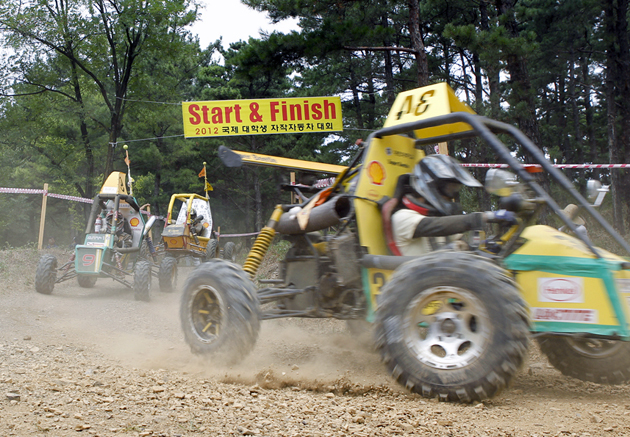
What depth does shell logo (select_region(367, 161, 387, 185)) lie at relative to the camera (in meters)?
4.43

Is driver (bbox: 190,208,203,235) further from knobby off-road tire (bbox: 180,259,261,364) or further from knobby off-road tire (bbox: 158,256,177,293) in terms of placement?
knobby off-road tire (bbox: 180,259,261,364)

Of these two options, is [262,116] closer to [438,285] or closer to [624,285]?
[438,285]

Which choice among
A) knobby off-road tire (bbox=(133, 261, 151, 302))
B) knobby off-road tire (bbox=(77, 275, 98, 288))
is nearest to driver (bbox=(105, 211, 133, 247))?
knobby off-road tire (bbox=(77, 275, 98, 288))

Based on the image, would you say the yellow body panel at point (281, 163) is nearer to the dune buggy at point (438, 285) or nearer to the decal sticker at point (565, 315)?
the dune buggy at point (438, 285)

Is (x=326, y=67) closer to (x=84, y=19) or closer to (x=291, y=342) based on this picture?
(x=84, y=19)

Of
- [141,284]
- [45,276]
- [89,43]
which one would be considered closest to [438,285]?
[141,284]

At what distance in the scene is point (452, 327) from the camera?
10.8 feet

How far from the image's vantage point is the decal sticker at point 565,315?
3209mm

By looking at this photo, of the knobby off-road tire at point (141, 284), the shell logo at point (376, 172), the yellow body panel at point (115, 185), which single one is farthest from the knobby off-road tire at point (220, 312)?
the yellow body panel at point (115, 185)

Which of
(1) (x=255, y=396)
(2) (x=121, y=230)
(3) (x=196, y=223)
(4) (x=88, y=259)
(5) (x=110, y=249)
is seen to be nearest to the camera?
(1) (x=255, y=396)

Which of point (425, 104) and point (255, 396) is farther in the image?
point (425, 104)

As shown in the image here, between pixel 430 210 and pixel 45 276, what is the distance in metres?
7.56

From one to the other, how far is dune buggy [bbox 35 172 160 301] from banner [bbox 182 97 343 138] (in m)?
3.08

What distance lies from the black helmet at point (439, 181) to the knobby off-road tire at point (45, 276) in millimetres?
7309
